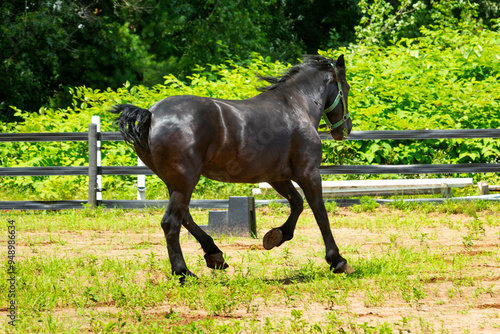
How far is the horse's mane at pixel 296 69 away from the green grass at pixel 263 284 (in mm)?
1773

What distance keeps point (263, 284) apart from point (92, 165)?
6.26 meters

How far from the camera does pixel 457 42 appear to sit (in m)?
14.0

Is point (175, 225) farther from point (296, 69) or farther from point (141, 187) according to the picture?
point (141, 187)

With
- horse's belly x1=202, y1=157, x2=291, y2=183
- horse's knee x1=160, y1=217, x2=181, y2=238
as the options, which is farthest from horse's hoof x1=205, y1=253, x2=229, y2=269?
horse's belly x1=202, y1=157, x2=291, y2=183

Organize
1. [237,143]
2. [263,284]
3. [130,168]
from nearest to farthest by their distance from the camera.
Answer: [263,284]
[237,143]
[130,168]

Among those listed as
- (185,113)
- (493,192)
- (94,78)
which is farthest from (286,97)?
(94,78)

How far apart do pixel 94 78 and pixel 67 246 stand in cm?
1183

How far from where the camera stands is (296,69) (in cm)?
695

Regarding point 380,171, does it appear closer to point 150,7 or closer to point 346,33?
point 150,7

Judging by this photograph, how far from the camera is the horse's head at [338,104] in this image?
6961mm

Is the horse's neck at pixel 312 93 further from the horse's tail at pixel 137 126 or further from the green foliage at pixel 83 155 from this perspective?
the green foliage at pixel 83 155

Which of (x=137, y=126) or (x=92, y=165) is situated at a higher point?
(x=137, y=126)

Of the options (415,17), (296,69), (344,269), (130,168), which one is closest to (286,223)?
Answer: (344,269)

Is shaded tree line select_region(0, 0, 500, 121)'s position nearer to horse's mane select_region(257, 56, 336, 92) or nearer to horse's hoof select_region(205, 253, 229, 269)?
horse's mane select_region(257, 56, 336, 92)
